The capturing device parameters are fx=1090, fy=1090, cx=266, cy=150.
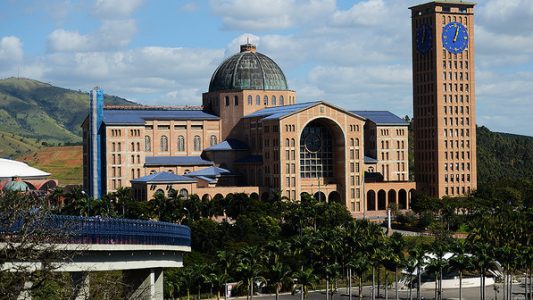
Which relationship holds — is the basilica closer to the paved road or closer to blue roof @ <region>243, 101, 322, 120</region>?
blue roof @ <region>243, 101, 322, 120</region>

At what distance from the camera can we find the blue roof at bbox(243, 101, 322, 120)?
Answer: 154 meters

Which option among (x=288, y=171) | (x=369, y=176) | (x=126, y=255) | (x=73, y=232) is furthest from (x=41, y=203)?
(x=369, y=176)

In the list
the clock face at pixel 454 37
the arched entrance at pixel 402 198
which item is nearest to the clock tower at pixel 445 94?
the clock face at pixel 454 37

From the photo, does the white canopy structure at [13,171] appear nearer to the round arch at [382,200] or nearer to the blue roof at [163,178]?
the blue roof at [163,178]

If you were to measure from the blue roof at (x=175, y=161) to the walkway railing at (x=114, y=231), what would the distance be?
278ft

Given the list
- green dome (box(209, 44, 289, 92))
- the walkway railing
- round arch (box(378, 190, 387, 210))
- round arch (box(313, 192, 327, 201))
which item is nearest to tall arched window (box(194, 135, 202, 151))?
green dome (box(209, 44, 289, 92))

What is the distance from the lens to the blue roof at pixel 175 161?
15838 cm

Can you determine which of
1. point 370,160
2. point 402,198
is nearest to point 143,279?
point 370,160

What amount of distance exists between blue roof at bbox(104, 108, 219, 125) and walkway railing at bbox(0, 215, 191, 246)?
8451cm

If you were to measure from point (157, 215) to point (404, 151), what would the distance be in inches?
2045

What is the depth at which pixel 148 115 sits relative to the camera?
162625 mm

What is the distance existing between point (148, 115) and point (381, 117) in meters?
36.8

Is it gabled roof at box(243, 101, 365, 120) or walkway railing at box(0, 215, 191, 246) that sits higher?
gabled roof at box(243, 101, 365, 120)

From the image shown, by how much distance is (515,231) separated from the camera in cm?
11800
